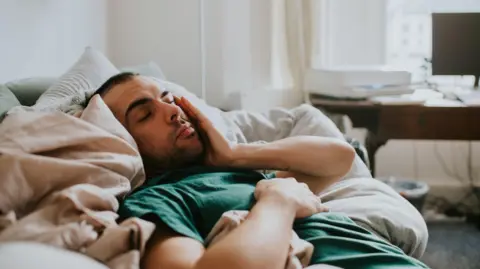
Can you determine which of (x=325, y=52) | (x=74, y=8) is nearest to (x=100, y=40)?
(x=74, y=8)

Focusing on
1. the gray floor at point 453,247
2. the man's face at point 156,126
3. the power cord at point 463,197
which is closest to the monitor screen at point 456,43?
the power cord at point 463,197

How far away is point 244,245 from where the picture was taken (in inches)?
35.7

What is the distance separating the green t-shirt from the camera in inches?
42.3

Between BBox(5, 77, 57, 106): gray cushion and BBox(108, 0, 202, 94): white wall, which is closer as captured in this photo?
BBox(5, 77, 57, 106): gray cushion

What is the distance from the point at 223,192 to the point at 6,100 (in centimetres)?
59

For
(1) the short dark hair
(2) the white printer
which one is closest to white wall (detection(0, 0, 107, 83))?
(1) the short dark hair

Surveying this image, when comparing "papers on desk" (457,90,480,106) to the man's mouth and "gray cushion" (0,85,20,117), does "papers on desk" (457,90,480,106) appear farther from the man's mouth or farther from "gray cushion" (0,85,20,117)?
"gray cushion" (0,85,20,117)

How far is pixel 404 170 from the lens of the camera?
3.30 m

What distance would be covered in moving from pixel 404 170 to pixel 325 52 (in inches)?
30.2

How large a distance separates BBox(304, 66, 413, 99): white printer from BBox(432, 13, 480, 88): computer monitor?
0.33 meters

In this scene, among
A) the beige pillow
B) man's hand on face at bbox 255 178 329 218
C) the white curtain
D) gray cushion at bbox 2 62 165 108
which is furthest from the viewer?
the white curtain

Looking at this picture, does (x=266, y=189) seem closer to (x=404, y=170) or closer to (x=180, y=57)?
(x=180, y=57)

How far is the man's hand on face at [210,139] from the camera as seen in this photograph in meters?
1.50

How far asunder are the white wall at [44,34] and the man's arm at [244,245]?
41.6 inches
